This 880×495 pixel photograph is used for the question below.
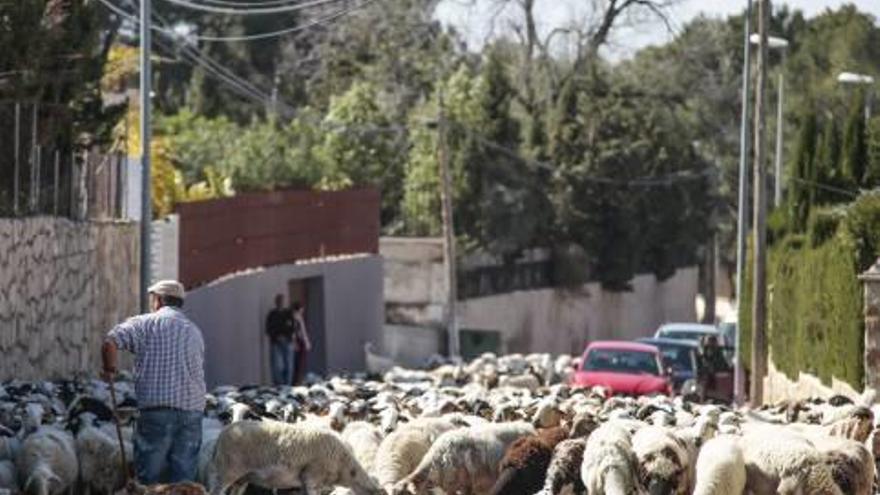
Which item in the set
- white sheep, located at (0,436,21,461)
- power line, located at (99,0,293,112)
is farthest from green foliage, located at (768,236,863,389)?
power line, located at (99,0,293,112)

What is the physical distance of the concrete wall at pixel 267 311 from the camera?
127ft

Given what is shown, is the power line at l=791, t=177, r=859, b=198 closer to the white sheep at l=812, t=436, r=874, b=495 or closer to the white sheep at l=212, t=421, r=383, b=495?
the white sheep at l=812, t=436, r=874, b=495

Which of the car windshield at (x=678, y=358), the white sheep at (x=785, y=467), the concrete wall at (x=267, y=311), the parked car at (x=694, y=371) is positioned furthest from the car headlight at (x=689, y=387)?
the white sheep at (x=785, y=467)

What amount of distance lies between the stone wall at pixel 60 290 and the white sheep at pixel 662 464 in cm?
989

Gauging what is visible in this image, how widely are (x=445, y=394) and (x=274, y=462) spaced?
1129cm

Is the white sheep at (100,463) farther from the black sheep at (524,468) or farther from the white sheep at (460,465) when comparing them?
the black sheep at (524,468)

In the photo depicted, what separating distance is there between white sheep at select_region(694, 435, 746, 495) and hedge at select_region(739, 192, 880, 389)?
12430 mm

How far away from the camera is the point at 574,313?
66125 millimetres

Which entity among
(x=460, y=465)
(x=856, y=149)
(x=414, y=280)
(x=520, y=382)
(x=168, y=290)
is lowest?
(x=520, y=382)

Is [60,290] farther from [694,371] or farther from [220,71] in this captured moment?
[220,71]

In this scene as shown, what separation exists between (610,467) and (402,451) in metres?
2.67

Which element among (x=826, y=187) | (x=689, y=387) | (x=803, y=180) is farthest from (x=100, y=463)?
(x=803, y=180)

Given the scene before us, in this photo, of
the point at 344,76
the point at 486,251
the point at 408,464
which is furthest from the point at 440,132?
the point at 408,464

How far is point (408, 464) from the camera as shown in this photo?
816 inches
